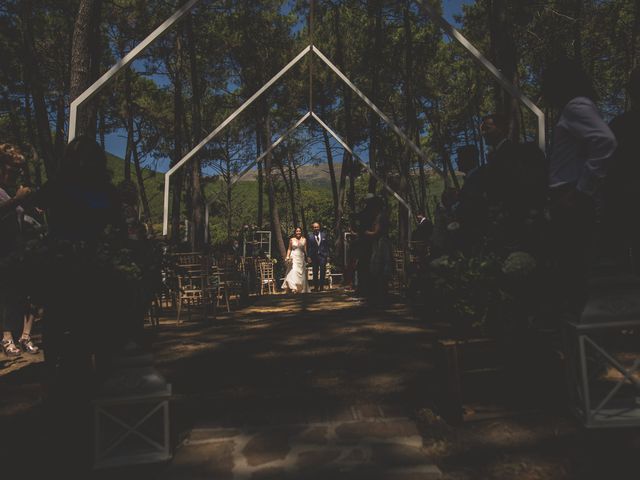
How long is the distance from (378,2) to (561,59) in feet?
54.1

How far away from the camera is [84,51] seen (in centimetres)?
598

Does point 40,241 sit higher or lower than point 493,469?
higher

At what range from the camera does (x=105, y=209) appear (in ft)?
11.1

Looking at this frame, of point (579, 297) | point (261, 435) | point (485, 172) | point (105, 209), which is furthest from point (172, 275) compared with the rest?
point (579, 297)

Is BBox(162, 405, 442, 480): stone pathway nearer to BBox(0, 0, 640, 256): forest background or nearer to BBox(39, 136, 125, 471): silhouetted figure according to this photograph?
BBox(39, 136, 125, 471): silhouetted figure

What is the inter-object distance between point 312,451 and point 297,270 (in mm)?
12615

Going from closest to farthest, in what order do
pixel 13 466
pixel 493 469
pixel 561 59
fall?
pixel 493 469 < pixel 13 466 < pixel 561 59

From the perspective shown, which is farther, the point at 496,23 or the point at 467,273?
the point at 496,23

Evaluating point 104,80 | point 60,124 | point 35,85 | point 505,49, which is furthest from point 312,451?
point 60,124

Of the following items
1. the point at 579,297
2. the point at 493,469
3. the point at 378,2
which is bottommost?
the point at 493,469

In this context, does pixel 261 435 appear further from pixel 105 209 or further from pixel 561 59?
pixel 561 59

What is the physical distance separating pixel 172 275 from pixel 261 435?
132cm

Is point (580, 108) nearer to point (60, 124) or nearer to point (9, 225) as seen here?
point (9, 225)


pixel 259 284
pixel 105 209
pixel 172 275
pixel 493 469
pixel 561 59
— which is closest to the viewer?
pixel 493 469
